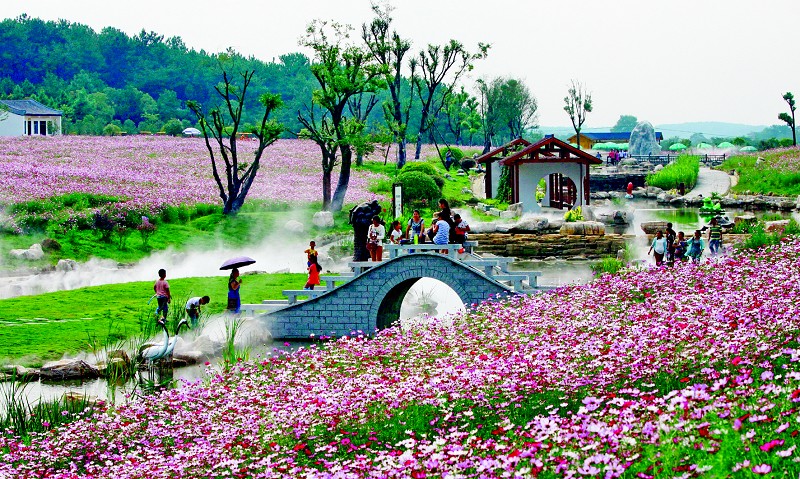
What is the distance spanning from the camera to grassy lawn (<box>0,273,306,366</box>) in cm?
2516

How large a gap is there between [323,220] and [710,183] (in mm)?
33291

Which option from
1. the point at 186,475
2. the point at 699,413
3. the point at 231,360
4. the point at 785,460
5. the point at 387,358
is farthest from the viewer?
the point at 231,360

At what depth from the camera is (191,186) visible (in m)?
52.7

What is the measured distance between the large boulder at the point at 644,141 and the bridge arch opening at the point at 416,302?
62105mm

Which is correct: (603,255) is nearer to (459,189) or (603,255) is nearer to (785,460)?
(459,189)

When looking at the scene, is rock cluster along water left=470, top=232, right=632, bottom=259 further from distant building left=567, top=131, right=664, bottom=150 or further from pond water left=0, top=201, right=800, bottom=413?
distant building left=567, top=131, right=664, bottom=150

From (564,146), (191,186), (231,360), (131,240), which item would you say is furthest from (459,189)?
(231,360)

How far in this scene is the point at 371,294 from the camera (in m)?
28.1

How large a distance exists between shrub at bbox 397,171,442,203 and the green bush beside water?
75.1ft

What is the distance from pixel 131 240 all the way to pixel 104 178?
34.3 feet

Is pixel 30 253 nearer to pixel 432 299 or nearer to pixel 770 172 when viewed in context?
pixel 432 299

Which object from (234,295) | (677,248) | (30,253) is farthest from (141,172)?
(677,248)

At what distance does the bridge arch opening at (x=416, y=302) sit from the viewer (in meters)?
28.7

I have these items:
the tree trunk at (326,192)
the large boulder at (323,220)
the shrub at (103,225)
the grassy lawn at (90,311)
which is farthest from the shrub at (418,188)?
the grassy lawn at (90,311)
